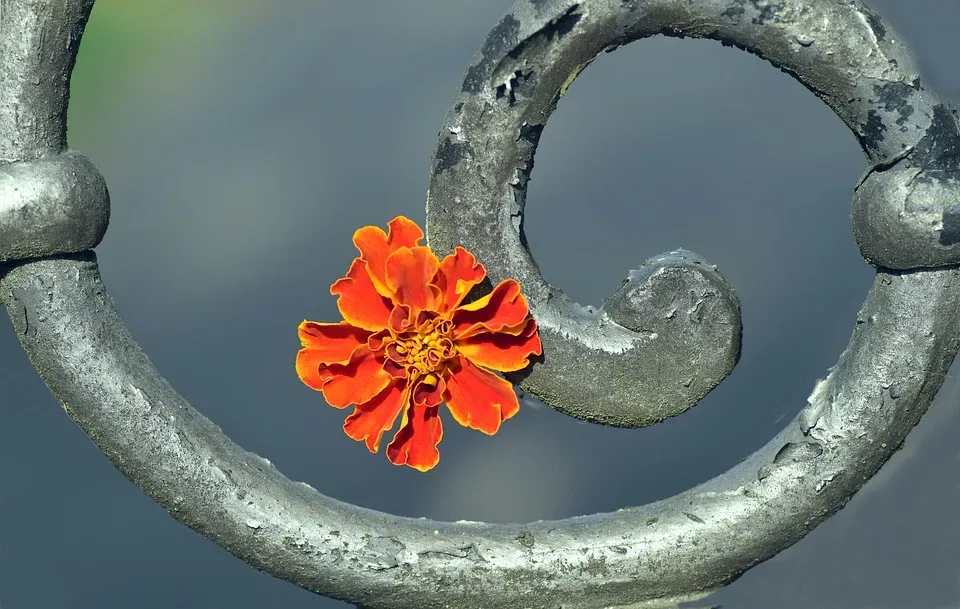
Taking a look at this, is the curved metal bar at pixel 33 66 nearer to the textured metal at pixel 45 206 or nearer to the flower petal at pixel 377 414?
the textured metal at pixel 45 206

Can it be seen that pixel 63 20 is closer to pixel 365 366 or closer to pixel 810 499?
pixel 365 366

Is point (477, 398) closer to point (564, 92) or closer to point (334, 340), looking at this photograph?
point (334, 340)

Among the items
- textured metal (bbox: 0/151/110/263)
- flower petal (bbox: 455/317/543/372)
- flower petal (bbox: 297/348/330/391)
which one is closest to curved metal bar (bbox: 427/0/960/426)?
flower petal (bbox: 455/317/543/372)

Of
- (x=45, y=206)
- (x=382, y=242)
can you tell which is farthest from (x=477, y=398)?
(x=45, y=206)

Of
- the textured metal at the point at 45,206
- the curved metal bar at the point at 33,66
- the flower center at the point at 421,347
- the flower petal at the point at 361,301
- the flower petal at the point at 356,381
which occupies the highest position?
the curved metal bar at the point at 33,66

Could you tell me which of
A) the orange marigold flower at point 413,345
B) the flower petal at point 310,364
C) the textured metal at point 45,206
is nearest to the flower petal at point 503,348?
the orange marigold flower at point 413,345

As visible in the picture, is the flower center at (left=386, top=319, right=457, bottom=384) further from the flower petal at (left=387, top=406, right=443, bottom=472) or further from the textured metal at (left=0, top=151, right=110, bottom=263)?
the textured metal at (left=0, top=151, right=110, bottom=263)
